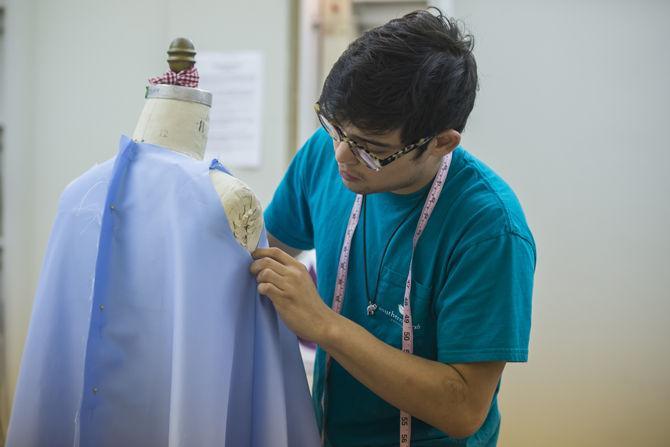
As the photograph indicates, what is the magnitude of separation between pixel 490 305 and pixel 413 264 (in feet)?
0.54

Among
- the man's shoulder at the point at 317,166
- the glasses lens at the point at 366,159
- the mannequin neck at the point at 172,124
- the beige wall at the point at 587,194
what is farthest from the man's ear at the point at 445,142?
the beige wall at the point at 587,194

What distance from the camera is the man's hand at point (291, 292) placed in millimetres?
1045

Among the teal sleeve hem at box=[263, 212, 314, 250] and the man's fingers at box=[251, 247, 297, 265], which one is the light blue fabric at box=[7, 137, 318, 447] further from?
the teal sleeve hem at box=[263, 212, 314, 250]

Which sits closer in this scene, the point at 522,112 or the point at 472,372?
the point at 472,372

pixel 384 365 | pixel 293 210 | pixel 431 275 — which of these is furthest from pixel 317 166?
pixel 384 365

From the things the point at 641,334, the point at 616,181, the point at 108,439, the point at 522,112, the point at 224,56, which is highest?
the point at 224,56

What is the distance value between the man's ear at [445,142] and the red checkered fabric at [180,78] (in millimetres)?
408

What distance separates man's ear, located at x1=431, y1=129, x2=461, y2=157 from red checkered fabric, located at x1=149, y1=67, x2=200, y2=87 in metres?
0.41

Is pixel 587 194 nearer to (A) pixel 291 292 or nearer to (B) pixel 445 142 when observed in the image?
(B) pixel 445 142

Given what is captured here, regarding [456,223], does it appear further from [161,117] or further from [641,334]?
[641,334]

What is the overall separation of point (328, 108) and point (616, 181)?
1666 millimetres

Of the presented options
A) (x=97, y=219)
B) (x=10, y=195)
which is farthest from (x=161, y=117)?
(x=10, y=195)

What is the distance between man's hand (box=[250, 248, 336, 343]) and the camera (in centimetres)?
104

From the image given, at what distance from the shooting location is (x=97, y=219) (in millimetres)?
1093
